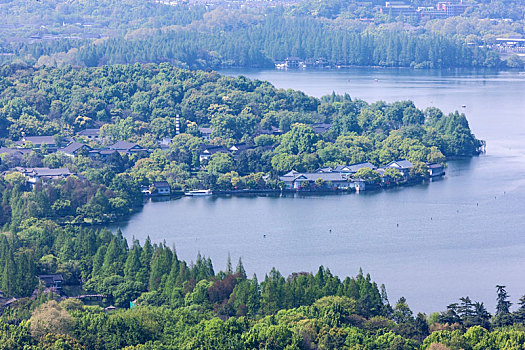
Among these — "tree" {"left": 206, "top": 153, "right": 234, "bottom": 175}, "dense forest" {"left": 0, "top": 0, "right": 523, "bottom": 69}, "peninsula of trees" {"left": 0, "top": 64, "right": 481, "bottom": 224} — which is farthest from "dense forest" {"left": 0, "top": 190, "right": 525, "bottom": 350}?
"dense forest" {"left": 0, "top": 0, "right": 523, "bottom": 69}

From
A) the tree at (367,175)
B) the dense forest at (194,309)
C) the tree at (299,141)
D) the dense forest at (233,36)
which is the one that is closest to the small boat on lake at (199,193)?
the tree at (367,175)

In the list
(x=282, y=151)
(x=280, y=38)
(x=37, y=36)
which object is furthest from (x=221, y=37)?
(x=282, y=151)

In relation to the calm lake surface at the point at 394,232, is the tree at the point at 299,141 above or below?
above

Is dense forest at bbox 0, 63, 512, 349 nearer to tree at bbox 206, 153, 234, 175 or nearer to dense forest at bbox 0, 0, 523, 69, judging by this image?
tree at bbox 206, 153, 234, 175

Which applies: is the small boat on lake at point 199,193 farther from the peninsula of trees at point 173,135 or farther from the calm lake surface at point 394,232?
the calm lake surface at point 394,232

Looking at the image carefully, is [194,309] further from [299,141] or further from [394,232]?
[299,141]

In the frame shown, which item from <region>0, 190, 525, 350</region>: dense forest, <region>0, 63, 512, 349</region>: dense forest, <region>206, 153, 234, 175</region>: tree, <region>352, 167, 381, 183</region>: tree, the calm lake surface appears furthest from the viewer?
<region>206, 153, 234, 175</region>: tree
